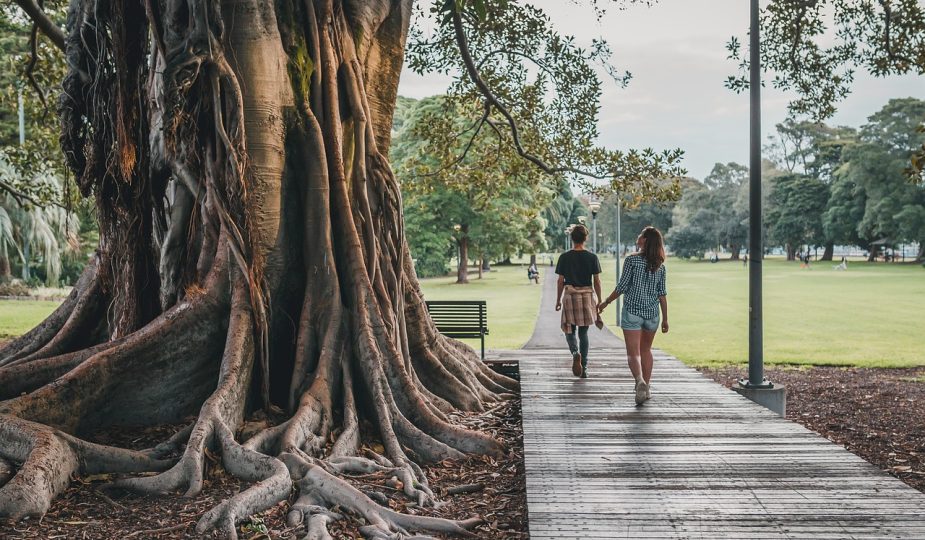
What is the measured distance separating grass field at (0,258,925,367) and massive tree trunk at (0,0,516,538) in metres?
11.9

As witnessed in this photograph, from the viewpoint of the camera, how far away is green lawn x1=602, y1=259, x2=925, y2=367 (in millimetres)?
18656

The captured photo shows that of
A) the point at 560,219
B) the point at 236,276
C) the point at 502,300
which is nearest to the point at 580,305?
the point at 236,276

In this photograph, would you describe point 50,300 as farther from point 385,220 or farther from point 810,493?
point 810,493

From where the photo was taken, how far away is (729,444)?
590cm

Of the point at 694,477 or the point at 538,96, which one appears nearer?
Result: the point at 694,477

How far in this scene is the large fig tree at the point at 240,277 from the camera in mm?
5297

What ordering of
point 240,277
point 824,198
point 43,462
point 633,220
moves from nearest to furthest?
point 43,462 → point 240,277 → point 824,198 → point 633,220

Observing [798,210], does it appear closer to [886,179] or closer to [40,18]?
[886,179]

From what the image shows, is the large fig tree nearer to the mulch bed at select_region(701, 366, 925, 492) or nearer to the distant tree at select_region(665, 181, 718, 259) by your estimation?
the mulch bed at select_region(701, 366, 925, 492)

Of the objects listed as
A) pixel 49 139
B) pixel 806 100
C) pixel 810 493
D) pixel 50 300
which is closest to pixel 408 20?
pixel 810 493

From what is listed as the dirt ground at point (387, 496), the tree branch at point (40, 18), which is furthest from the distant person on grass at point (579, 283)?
the tree branch at point (40, 18)

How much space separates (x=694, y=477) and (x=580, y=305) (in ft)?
12.8

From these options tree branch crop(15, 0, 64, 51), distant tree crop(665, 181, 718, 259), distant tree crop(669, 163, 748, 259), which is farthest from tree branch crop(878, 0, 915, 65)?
distant tree crop(665, 181, 718, 259)

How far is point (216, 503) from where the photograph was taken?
4664 millimetres
